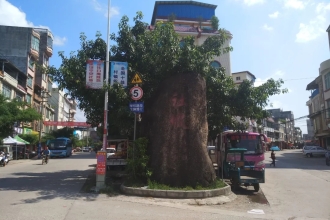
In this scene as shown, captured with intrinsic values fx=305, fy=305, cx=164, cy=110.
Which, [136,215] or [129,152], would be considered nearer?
[136,215]

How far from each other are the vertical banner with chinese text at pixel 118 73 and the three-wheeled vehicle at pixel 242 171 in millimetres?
5436

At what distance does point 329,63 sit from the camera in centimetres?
3800

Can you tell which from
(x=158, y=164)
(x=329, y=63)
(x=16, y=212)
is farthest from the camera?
(x=329, y=63)

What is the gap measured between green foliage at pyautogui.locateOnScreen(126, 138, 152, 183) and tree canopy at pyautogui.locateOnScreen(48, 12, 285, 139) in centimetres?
176

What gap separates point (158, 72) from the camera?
1347 cm

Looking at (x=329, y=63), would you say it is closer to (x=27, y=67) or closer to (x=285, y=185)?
(x=285, y=185)

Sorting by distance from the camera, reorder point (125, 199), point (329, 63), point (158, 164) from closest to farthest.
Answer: point (125, 199) → point (158, 164) → point (329, 63)

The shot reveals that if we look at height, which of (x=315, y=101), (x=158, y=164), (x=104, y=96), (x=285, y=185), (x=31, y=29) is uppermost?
(x=31, y=29)

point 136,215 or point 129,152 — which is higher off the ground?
point 129,152

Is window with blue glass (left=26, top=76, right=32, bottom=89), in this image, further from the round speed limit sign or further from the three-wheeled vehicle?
the three-wheeled vehicle

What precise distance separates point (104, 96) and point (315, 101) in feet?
167

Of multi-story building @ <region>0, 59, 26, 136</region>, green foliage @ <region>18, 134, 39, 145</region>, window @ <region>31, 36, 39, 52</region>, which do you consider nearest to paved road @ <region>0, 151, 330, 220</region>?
multi-story building @ <region>0, 59, 26, 136</region>

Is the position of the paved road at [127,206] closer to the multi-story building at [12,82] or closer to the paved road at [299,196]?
the paved road at [299,196]

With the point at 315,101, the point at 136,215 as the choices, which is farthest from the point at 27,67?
the point at 315,101
